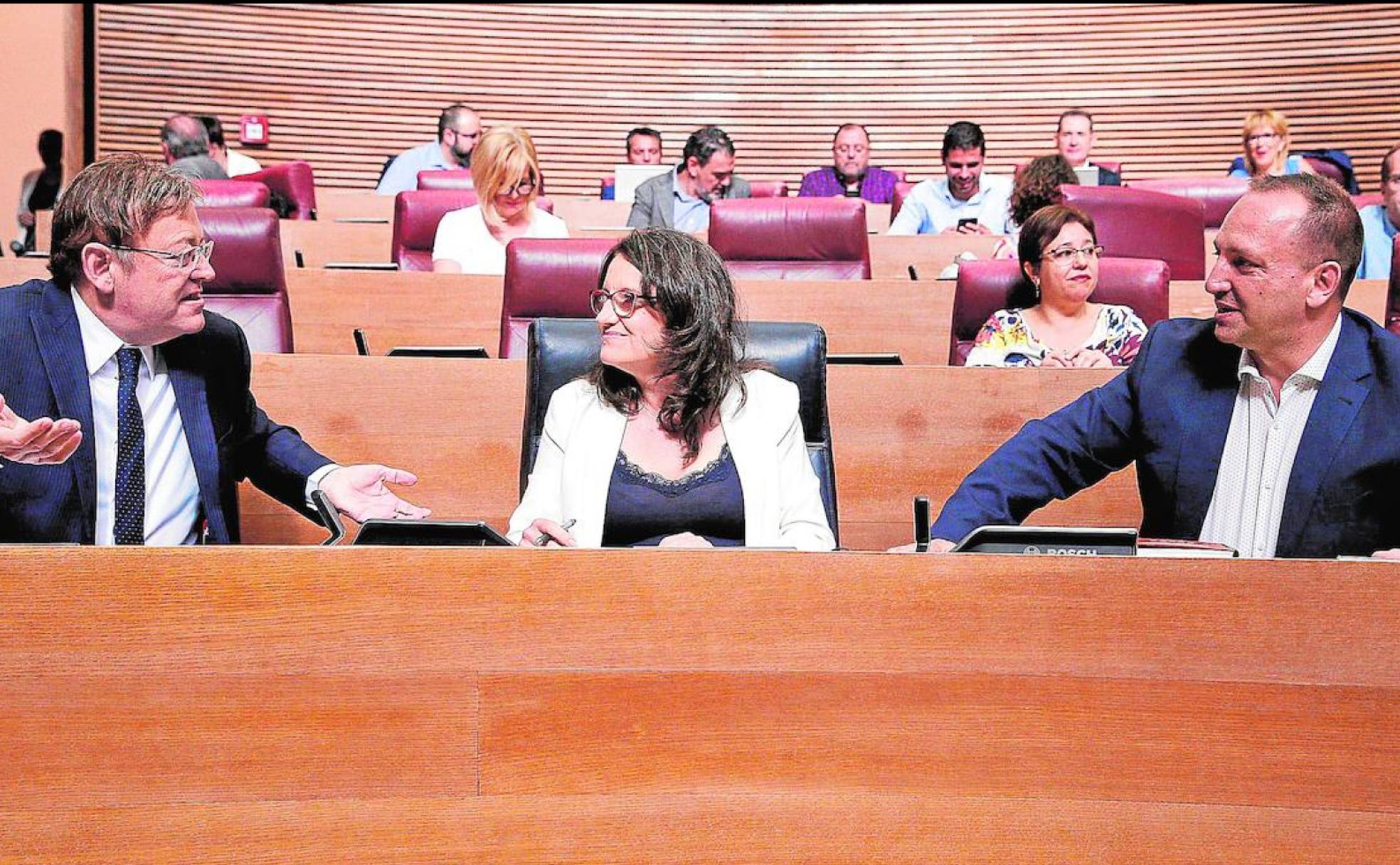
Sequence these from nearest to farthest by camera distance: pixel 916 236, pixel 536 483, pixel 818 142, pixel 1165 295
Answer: pixel 536 483 < pixel 1165 295 < pixel 916 236 < pixel 818 142

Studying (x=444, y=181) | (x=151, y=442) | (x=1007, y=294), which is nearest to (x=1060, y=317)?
(x=1007, y=294)

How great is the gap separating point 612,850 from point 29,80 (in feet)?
26.5

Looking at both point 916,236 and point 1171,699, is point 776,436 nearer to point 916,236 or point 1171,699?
point 1171,699

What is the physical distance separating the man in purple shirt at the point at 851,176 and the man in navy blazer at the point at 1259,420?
5096 millimetres

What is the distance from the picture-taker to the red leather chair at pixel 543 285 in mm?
3299

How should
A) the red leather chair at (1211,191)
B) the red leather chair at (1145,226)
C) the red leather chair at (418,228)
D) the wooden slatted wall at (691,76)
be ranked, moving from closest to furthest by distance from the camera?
the red leather chair at (1145,226) → the red leather chair at (418,228) → the red leather chair at (1211,191) → the wooden slatted wall at (691,76)

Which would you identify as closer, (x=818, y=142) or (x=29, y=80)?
(x=29, y=80)

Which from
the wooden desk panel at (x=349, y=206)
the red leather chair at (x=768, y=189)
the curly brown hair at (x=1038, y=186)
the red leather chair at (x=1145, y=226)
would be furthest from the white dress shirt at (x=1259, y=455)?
the red leather chair at (x=768, y=189)

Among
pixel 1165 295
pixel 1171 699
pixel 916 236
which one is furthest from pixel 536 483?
pixel 916 236

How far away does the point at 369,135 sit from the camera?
28.3 ft

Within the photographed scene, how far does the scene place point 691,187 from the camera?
620cm

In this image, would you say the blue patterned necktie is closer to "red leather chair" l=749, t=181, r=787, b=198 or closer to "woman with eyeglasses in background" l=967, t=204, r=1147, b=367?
"woman with eyeglasses in background" l=967, t=204, r=1147, b=367

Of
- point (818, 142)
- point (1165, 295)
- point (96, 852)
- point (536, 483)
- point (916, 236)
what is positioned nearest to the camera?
point (96, 852)

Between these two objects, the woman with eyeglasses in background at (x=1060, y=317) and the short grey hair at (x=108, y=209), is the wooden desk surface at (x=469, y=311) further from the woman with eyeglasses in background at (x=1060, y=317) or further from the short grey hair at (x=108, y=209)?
the short grey hair at (x=108, y=209)
